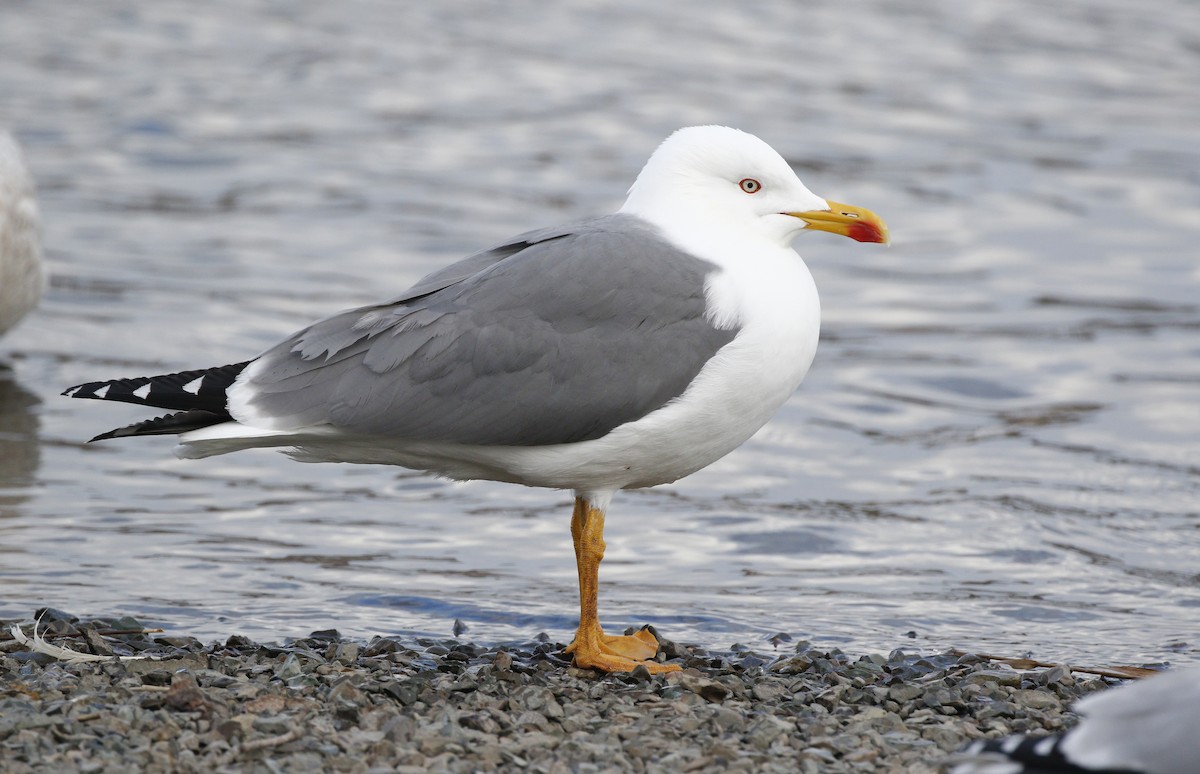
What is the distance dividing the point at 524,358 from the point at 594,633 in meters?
0.95

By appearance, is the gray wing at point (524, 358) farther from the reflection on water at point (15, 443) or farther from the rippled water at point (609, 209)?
the reflection on water at point (15, 443)

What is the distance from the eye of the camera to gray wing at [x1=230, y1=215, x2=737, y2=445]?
5.15 m

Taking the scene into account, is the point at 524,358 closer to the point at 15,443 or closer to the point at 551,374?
the point at 551,374

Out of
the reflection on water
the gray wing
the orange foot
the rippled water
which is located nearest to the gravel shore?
the orange foot

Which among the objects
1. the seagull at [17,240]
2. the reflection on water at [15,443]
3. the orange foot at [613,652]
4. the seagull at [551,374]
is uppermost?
the seagull at [551,374]

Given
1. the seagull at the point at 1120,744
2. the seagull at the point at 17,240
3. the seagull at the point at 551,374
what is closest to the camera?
the seagull at the point at 1120,744

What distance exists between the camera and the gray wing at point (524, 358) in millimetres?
5148

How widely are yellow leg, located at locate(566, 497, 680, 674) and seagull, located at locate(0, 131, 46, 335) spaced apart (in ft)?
16.7

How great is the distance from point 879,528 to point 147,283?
6.26 metres

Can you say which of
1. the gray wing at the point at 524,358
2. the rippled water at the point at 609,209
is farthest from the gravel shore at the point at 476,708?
the gray wing at the point at 524,358

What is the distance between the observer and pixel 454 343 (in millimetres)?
5227

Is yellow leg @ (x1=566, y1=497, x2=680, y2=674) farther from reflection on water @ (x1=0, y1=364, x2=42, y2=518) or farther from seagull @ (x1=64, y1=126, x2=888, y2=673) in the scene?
reflection on water @ (x1=0, y1=364, x2=42, y2=518)

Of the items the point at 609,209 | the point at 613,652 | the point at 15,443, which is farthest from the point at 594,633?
the point at 609,209

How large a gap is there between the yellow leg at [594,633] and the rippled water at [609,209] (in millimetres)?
623
